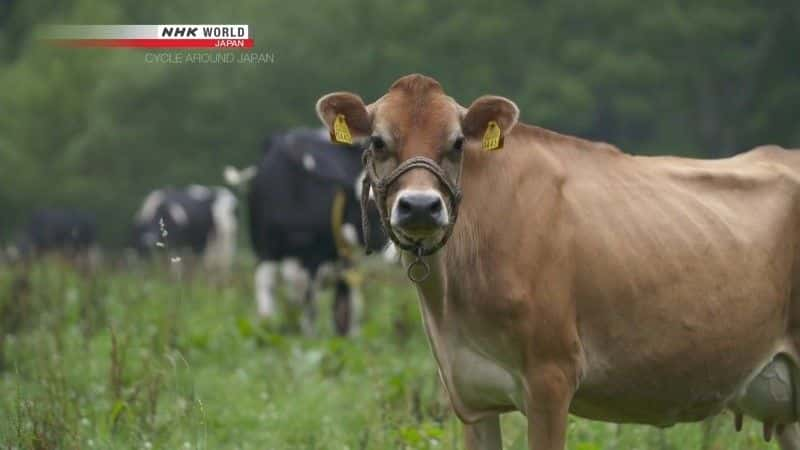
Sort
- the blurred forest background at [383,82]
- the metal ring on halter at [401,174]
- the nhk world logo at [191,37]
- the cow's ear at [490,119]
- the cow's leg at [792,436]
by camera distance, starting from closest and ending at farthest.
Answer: the metal ring on halter at [401,174] < the cow's ear at [490,119] < the cow's leg at [792,436] < the nhk world logo at [191,37] < the blurred forest background at [383,82]

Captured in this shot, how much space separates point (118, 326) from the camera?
1266cm

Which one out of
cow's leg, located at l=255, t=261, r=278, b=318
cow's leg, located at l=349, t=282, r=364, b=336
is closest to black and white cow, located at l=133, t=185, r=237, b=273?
cow's leg, located at l=255, t=261, r=278, b=318

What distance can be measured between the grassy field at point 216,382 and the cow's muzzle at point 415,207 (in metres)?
1.33

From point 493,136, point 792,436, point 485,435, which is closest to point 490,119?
point 493,136

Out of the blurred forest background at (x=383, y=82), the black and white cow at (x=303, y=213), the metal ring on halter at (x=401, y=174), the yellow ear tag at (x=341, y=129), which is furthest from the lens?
the blurred forest background at (x=383, y=82)

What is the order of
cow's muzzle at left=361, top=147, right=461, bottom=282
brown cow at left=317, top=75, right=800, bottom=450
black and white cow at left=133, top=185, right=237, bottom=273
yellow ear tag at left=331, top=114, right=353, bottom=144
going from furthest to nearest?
black and white cow at left=133, top=185, right=237, bottom=273, yellow ear tag at left=331, top=114, right=353, bottom=144, brown cow at left=317, top=75, right=800, bottom=450, cow's muzzle at left=361, top=147, right=461, bottom=282

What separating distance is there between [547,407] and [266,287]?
10.3 meters

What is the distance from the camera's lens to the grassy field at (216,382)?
7.76m

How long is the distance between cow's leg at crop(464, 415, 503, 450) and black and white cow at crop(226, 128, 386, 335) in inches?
358

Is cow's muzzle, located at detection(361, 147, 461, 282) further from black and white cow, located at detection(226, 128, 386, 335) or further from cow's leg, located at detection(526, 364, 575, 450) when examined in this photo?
black and white cow, located at detection(226, 128, 386, 335)

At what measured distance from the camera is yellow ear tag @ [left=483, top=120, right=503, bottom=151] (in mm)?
6336

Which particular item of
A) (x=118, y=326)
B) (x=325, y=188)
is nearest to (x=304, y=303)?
(x=325, y=188)

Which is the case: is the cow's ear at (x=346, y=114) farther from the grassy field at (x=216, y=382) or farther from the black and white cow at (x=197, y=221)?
the black and white cow at (x=197, y=221)

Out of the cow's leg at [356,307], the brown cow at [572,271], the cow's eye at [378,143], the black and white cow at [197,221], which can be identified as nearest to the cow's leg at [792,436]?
the brown cow at [572,271]
